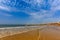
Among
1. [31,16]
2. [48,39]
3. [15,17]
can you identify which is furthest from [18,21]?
[48,39]

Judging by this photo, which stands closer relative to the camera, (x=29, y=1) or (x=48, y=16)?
(x=29, y=1)

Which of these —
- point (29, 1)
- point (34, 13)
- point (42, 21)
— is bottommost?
point (42, 21)

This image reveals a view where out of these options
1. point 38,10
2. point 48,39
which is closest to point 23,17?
point 38,10

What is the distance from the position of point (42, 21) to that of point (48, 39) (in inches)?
56.5

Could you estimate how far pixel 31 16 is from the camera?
3354 millimetres

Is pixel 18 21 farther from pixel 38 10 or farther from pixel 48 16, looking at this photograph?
pixel 48 16

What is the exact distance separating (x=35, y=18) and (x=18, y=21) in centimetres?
48

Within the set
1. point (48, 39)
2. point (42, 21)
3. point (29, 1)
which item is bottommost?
point (48, 39)

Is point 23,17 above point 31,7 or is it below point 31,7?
below

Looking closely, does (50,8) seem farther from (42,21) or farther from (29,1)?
(29,1)

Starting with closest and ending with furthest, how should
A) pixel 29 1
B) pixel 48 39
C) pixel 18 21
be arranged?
1. pixel 48 39
2. pixel 29 1
3. pixel 18 21

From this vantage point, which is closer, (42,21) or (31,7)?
(31,7)

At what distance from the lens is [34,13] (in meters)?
3.31

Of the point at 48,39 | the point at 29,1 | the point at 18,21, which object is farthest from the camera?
the point at 18,21
